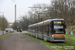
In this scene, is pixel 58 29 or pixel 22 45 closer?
pixel 22 45

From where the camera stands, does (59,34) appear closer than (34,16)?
Yes

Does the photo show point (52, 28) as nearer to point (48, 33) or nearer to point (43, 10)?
point (48, 33)

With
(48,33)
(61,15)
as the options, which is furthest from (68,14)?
(48,33)

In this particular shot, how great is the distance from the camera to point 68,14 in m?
49.6

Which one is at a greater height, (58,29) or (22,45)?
(58,29)

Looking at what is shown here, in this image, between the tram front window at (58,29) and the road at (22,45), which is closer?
the road at (22,45)

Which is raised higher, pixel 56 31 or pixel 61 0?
pixel 61 0

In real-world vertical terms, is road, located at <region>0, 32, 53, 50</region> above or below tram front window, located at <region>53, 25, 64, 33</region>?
below

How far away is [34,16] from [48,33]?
128ft

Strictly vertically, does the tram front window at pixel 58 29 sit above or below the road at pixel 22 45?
above

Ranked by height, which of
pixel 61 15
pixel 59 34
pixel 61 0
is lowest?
pixel 59 34

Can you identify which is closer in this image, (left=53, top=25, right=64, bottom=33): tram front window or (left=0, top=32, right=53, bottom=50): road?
(left=0, top=32, right=53, bottom=50): road

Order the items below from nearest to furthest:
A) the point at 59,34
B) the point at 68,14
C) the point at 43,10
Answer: the point at 59,34
the point at 68,14
the point at 43,10

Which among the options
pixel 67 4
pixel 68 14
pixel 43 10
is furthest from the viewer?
pixel 43 10
